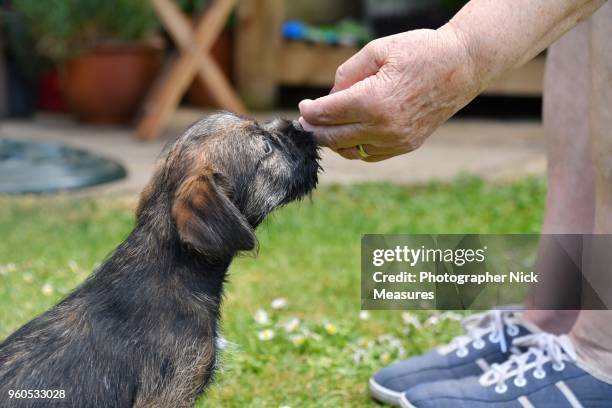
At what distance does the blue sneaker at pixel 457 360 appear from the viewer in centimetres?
302

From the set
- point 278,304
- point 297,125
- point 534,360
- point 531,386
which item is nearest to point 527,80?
point 278,304

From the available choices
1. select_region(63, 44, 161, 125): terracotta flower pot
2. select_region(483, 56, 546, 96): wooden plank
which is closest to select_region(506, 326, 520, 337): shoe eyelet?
select_region(483, 56, 546, 96): wooden plank

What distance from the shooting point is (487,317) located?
3.21 metres

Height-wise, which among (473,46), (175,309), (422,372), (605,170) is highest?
(473,46)

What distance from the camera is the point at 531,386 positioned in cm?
281

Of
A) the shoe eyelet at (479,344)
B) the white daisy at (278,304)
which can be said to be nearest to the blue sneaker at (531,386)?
the shoe eyelet at (479,344)

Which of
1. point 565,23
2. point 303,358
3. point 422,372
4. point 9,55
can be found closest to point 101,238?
point 303,358

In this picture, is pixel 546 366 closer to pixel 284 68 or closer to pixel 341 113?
pixel 341 113

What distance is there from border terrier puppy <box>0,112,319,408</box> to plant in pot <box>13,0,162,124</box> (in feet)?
17.1

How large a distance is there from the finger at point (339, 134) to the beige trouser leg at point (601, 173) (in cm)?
66

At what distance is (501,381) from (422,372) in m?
0.28

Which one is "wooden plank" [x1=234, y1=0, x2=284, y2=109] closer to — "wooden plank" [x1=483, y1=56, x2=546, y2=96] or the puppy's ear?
"wooden plank" [x1=483, y1=56, x2=546, y2=96]

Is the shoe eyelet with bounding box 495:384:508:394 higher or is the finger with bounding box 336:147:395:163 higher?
the finger with bounding box 336:147:395:163

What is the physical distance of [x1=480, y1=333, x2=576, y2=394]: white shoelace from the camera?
111 inches
